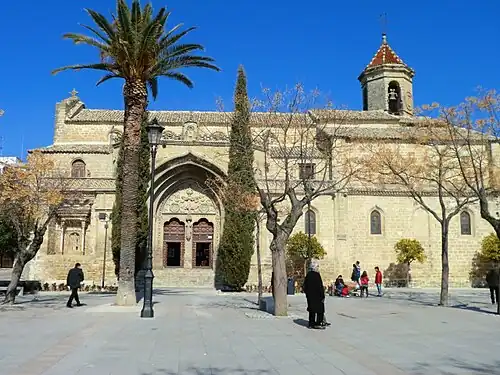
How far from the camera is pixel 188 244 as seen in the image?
35.6 meters

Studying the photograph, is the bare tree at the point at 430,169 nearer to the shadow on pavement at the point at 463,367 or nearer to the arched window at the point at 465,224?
the arched window at the point at 465,224

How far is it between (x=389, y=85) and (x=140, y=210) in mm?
26505

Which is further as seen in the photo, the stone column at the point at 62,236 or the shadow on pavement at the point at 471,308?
the stone column at the point at 62,236

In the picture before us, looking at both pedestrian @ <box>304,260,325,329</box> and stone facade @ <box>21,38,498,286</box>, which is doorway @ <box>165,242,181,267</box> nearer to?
stone facade @ <box>21,38,498,286</box>

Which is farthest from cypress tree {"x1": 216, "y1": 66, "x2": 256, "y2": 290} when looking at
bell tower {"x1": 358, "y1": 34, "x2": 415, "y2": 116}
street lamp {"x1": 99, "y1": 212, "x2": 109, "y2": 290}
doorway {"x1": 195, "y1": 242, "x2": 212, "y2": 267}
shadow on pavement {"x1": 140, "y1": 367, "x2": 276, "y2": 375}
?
shadow on pavement {"x1": 140, "y1": 367, "x2": 276, "y2": 375}

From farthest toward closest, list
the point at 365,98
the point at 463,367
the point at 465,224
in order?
1. the point at 365,98
2. the point at 465,224
3. the point at 463,367

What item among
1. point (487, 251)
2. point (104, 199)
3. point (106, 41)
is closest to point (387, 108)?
point (487, 251)

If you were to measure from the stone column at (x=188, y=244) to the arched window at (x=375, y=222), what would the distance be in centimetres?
1257

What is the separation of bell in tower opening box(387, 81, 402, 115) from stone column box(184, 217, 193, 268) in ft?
71.6

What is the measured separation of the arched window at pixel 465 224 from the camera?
117ft

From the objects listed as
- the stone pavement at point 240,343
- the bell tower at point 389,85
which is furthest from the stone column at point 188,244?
the bell tower at point 389,85

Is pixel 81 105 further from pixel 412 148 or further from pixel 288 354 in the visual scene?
pixel 288 354

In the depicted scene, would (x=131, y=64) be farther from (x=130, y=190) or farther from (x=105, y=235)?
(x=105, y=235)

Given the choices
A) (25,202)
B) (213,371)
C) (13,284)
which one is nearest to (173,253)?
(25,202)
